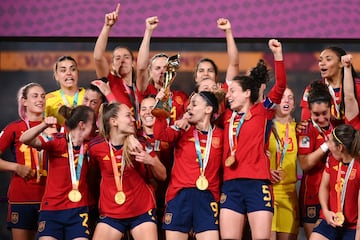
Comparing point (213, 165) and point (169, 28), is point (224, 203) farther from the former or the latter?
point (169, 28)

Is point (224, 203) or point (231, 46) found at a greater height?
point (231, 46)

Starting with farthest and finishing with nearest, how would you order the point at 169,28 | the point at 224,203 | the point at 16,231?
1. the point at 169,28
2. the point at 16,231
3. the point at 224,203

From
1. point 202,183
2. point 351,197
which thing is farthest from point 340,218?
point 202,183

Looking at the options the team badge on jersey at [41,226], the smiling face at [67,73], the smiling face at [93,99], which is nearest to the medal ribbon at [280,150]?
the smiling face at [93,99]

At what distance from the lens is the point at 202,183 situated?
240 inches

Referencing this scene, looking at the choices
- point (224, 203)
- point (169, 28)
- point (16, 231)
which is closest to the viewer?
point (224, 203)

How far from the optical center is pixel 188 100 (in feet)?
22.4

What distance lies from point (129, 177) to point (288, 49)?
9.09ft

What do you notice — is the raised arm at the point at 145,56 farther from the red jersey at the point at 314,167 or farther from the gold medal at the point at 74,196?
the red jersey at the point at 314,167

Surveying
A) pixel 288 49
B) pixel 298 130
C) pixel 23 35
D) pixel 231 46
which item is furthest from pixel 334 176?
pixel 23 35

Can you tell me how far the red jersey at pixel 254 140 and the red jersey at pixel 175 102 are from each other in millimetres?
706

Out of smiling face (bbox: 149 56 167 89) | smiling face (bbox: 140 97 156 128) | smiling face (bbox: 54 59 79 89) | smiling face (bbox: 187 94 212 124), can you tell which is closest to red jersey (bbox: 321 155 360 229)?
smiling face (bbox: 187 94 212 124)

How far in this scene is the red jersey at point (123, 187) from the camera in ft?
19.9

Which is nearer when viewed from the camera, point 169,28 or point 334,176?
point 334,176
